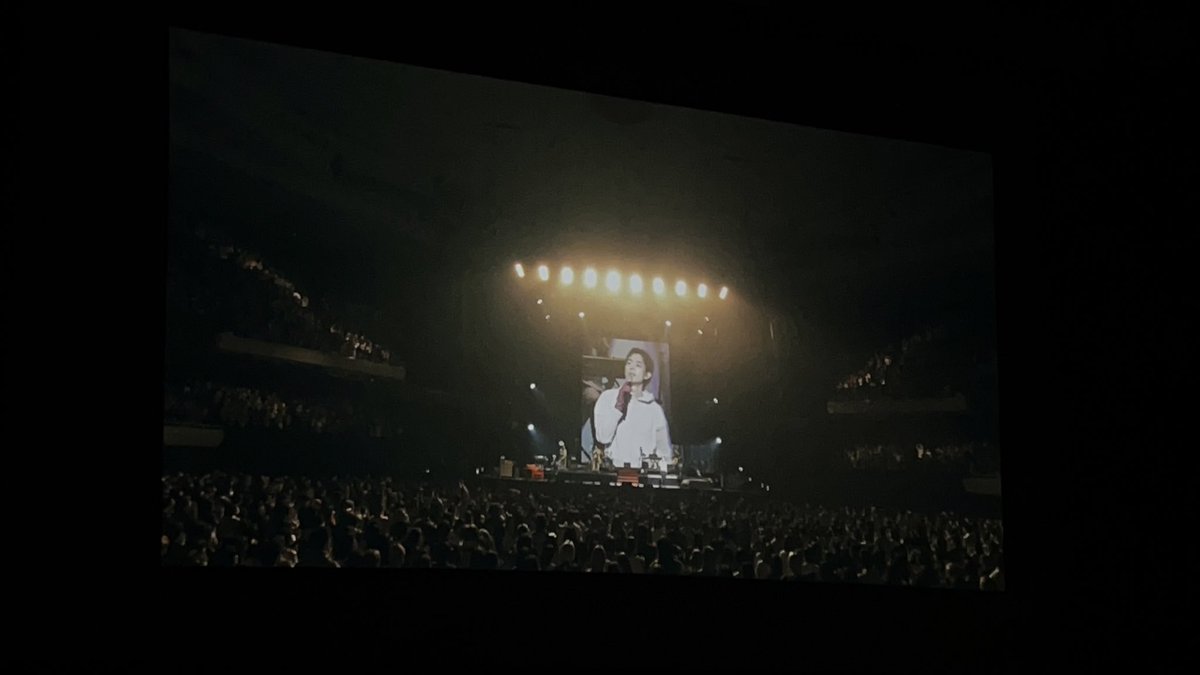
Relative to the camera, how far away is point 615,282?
4293 mm

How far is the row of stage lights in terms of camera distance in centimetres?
418

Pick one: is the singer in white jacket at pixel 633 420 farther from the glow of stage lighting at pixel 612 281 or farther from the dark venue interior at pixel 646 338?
the glow of stage lighting at pixel 612 281

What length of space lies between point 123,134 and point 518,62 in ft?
4.51

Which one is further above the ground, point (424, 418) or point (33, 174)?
point (33, 174)

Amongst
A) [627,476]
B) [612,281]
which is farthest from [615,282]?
[627,476]

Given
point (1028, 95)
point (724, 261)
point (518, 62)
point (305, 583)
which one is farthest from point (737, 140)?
point (305, 583)

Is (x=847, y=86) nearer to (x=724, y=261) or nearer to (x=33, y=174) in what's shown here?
(x=724, y=261)

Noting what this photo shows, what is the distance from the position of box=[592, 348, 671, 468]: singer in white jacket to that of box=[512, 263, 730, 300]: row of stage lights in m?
0.24

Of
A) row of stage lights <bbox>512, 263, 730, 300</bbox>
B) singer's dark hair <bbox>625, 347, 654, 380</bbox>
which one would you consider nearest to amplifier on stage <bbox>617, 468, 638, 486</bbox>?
singer's dark hair <bbox>625, 347, 654, 380</bbox>

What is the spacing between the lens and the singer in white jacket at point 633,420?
4180 mm

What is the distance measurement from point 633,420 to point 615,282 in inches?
20.0

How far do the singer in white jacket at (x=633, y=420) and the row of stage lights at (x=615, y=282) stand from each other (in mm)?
240

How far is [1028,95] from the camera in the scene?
4777 mm

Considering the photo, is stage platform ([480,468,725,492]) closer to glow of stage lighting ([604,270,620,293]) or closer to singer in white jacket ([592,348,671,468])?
singer in white jacket ([592,348,671,468])
